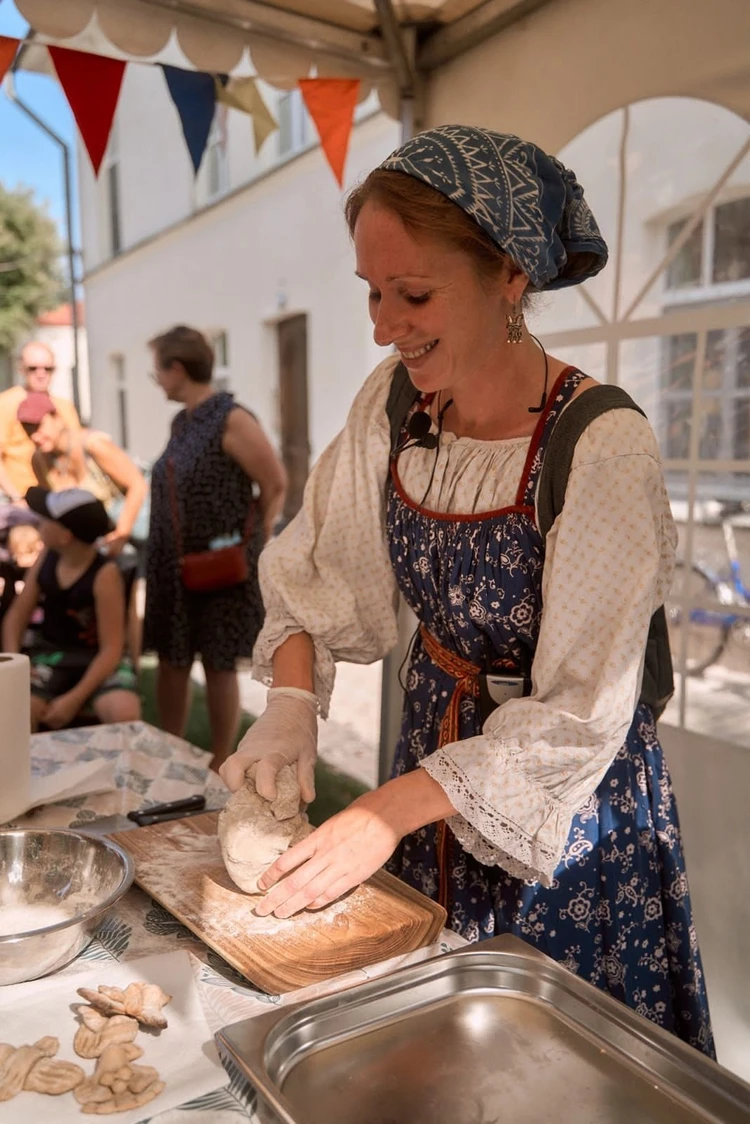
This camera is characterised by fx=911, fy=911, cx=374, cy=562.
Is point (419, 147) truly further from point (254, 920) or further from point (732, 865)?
point (732, 865)

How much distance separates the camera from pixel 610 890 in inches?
54.6

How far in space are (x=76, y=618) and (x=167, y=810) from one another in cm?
200

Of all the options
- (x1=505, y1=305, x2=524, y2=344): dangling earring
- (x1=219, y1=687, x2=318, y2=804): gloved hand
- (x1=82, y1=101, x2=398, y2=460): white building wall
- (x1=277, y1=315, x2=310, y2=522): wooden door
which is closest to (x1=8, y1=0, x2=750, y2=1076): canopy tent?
(x1=505, y1=305, x2=524, y2=344): dangling earring

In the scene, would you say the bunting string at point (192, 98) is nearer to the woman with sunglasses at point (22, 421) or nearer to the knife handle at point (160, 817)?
the woman with sunglasses at point (22, 421)

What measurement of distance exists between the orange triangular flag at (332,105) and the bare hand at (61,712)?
1.89 meters

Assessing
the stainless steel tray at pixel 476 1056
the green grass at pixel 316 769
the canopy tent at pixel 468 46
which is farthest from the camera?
the green grass at pixel 316 769

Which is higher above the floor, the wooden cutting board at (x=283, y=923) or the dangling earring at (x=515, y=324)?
the dangling earring at (x=515, y=324)

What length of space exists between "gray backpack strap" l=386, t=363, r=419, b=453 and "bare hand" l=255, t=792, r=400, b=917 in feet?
2.20

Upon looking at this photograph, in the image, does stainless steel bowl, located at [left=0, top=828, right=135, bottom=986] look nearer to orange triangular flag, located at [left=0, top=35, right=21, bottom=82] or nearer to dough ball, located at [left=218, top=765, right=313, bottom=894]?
dough ball, located at [left=218, top=765, right=313, bottom=894]

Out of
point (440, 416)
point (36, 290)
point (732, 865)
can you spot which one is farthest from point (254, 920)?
point (36, 290)

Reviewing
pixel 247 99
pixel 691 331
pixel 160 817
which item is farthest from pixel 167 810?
pixel 247 99

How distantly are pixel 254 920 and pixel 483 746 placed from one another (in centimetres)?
36

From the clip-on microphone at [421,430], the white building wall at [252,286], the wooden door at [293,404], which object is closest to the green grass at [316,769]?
the clip-on microphone at [421,430]

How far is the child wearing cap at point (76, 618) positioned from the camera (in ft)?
10.4
